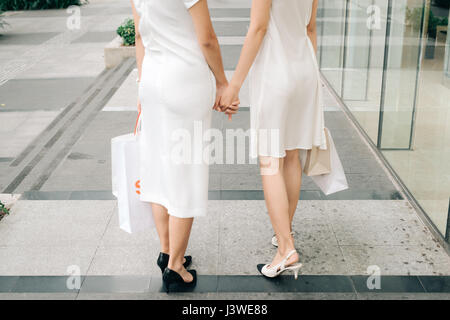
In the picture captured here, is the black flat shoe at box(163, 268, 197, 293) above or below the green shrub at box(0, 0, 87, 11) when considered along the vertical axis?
below

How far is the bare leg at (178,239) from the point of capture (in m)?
2.93

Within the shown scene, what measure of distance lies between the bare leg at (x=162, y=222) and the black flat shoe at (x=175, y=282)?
0.16 m

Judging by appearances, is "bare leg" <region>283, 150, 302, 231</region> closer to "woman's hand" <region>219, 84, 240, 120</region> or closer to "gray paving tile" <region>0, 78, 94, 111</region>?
"woman's hand" <region>219, 84, 240, 120</region>

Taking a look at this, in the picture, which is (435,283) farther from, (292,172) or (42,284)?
(42,284)

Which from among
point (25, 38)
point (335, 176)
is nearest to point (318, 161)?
point (335, 176)

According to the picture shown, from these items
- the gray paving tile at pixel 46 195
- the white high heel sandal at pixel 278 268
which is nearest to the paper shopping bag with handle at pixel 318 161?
the white high heel sandal at pixel 278 268

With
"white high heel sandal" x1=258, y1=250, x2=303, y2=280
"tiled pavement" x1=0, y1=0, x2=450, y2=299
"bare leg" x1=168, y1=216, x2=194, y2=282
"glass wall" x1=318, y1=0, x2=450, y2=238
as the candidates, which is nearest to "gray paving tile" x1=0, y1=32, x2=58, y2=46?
"tiled pavement" x1=0, y1=0, x2=450, y2=299

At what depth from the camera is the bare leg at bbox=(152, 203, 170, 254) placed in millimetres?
3000

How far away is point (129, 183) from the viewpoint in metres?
2.99

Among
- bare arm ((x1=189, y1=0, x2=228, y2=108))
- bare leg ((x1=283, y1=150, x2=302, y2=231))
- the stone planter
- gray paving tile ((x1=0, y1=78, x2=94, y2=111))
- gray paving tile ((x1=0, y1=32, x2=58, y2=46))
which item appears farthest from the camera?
gray paving tile ((x1=0, y1=32, x2=58, y2=46))

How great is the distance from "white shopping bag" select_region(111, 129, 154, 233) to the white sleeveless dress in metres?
0.66
